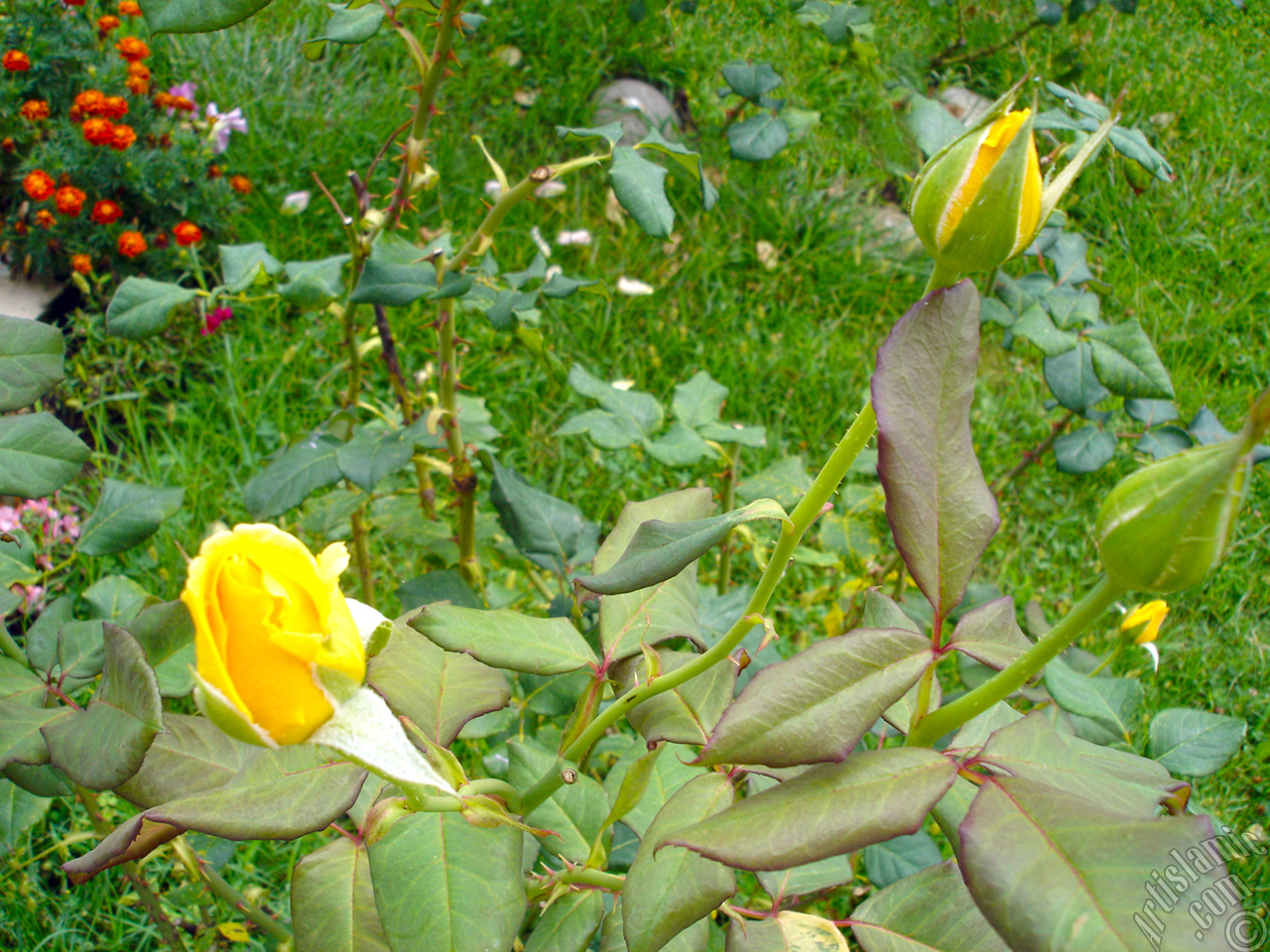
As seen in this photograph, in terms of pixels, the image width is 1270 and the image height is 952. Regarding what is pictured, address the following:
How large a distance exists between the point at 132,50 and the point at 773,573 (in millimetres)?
2406

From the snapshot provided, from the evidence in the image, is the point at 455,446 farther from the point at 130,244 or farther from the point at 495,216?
the point at 130,244

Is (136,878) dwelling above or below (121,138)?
below

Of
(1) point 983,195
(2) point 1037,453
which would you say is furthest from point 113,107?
(1) point 983,195

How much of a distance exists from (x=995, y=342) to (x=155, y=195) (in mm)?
2231

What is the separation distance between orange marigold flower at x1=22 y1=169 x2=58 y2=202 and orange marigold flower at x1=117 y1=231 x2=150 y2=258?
0.17 meters

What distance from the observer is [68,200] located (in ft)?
7.13

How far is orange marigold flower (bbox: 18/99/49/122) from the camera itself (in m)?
2.24

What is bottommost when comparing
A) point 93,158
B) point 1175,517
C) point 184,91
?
point 93,158

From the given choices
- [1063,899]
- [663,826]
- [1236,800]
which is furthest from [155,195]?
[1236,800]

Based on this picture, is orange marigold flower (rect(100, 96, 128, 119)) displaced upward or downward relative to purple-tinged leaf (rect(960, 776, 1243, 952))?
downward

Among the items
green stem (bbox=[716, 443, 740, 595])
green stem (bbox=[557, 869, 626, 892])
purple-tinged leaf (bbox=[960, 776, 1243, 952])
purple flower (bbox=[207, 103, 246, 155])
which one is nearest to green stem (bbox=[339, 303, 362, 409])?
green stem (bbox=[716, 443, 740, 595])

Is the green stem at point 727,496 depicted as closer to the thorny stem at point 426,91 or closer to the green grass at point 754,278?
the green grass at point 754,278

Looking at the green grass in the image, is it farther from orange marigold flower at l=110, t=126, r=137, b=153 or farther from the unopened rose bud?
the unopened rose bud

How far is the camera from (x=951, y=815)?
2.02 feet
